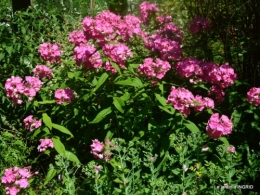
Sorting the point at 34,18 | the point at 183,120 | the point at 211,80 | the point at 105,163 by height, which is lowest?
the point at 105,163

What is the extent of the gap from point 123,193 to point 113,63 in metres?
1.10

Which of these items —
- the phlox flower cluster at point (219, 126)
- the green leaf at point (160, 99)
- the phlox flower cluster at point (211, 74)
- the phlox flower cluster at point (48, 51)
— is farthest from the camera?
the phlox flower cluster at point (48, 51)

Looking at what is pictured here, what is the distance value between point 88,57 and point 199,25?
125cm

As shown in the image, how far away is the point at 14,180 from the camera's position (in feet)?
11.6

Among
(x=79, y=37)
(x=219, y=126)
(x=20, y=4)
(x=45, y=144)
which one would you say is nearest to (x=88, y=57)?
(x=79, y=37)

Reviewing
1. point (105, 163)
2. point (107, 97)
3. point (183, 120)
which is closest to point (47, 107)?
point (107, 97)

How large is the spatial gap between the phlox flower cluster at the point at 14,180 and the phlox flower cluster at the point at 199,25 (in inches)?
80.3

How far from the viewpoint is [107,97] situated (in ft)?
12.6

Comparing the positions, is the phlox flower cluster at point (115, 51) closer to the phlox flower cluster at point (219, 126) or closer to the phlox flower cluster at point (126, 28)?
the phlox flower cluster at point (126, 28)

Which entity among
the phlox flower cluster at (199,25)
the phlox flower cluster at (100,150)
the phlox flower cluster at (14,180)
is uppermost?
the phlox flower cluster at (199,25)

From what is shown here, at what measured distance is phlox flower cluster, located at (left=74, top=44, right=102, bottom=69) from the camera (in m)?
3.74

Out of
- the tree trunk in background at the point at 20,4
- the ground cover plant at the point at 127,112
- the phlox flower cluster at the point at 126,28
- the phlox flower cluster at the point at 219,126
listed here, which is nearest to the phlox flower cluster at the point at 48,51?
the ground cover plant at the point at 127,112

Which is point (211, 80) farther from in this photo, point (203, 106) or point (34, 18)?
point (34, 18)

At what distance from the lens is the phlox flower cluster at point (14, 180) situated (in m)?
3.50
